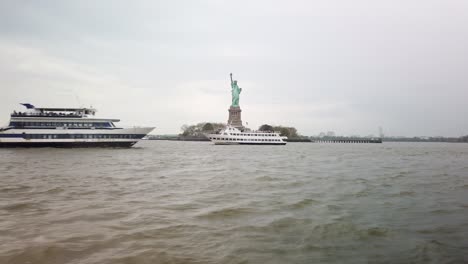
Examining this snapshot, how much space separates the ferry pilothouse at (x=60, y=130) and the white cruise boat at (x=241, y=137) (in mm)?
35067

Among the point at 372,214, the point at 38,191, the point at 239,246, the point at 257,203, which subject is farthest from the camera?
the point at 38,191

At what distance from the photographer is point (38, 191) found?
36.6 feet

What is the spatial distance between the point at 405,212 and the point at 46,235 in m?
8.33

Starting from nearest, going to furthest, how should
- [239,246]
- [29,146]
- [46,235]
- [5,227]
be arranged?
[239,246] → [46,235] → [5,227] → [29,146]

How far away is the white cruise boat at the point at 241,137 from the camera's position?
79.7 meters

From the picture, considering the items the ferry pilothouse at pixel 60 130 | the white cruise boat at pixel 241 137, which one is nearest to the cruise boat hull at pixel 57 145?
the ferry pilothouse at pixel 60 130

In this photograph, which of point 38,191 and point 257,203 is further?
point 38,191

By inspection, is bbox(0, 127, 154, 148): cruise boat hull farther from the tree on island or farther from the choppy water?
the tree on island

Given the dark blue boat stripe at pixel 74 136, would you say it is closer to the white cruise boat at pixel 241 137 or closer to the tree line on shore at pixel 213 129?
the white cruise boat at pixel 241 137

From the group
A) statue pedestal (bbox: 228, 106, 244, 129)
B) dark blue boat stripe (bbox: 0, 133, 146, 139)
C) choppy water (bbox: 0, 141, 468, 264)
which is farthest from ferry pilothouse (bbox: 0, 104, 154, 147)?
statue pedestal (bbox: 228, 106, 244, 129)

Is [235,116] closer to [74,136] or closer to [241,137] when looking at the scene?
[241,137]

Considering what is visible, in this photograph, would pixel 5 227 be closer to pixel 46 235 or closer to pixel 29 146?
pixel 46 235

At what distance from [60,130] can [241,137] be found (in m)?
44.5

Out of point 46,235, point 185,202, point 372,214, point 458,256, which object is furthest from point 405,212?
point 46,235
